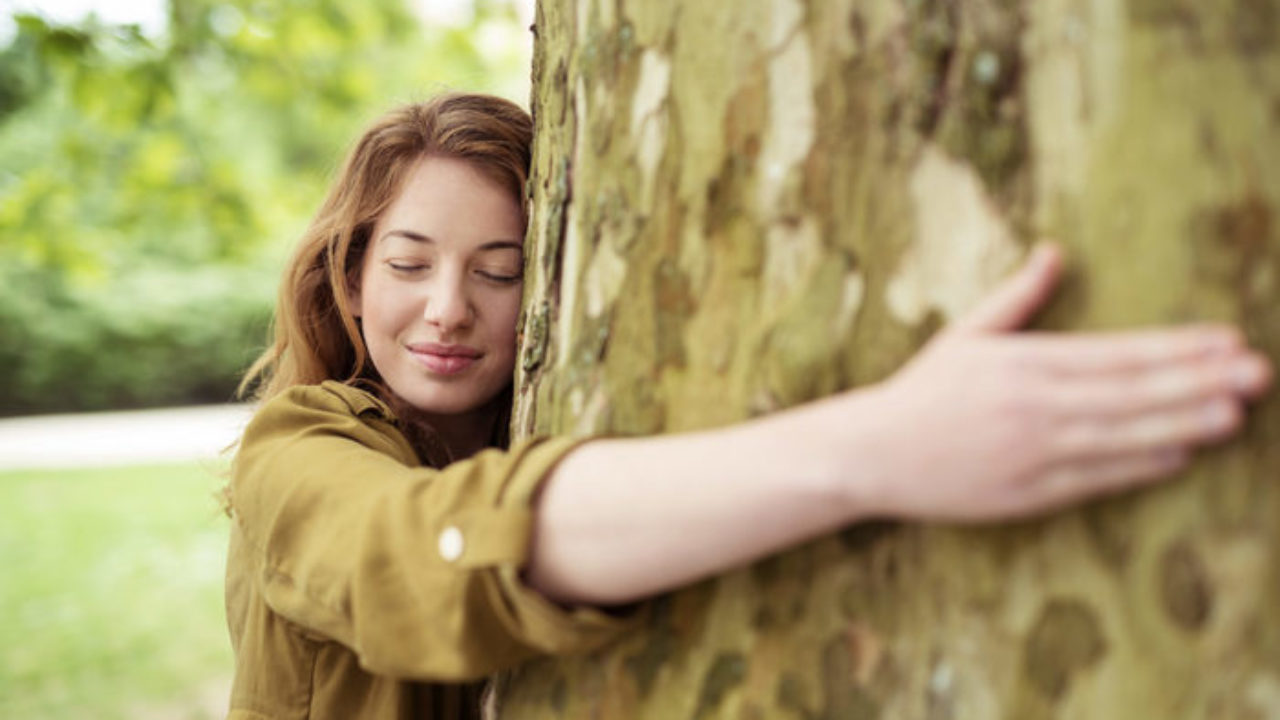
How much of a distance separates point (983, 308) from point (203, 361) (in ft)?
66.2

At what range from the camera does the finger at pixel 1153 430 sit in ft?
3.27

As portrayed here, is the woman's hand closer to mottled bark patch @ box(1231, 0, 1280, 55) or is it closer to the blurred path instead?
mottled bark patch @ box(1231, 0, 1280, 55)

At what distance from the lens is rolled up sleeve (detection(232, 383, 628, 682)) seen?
4.23ft

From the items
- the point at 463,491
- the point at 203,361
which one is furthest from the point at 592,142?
the point at 203,361

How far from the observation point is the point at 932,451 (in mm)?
1062

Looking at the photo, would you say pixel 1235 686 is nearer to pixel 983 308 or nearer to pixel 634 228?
pixel 983 308

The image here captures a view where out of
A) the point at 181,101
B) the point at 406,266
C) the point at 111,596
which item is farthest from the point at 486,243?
the point at 111,596

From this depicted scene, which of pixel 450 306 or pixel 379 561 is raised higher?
pixel 450 306

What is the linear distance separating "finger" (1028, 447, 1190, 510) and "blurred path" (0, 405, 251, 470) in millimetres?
12392

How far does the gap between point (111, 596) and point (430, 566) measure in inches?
332

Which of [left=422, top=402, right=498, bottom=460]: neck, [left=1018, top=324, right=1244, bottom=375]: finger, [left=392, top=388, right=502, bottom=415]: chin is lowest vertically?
[left=422, top=402, right=498, bottom=460]: neck

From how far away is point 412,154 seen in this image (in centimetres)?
235

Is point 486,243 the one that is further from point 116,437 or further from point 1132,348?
point 116,437

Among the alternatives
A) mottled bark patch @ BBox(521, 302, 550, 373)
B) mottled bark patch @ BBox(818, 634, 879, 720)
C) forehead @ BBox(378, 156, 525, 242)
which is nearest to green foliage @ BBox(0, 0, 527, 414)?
forehead @ BBox(378, 156, 525, 242)
